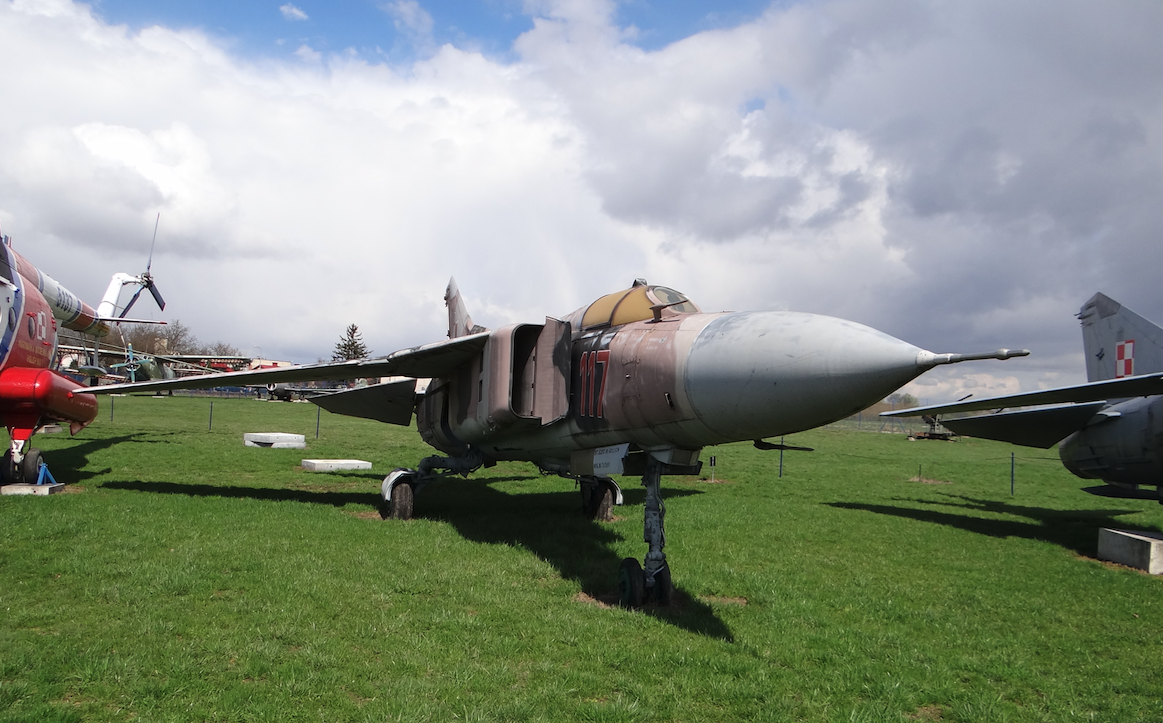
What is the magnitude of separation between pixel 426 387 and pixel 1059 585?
9657mm

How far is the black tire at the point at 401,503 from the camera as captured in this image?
9.57 m

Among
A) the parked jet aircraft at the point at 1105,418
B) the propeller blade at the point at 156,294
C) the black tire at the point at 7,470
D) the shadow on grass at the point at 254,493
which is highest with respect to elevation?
the propeller blade at the point at 156,294

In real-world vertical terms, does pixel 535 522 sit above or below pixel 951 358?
below

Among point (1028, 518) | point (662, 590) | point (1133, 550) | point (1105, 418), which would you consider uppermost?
point (1105, 418)

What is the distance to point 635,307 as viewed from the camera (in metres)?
6.55

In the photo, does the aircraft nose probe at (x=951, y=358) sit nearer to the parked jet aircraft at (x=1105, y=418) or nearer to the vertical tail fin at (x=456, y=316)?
the parked jet aircraft at (x=1105, y=418)

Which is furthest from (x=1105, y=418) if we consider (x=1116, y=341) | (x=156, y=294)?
(x=156, y=294)

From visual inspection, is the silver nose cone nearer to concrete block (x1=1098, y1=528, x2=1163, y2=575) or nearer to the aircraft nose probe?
the aircraft nose probe

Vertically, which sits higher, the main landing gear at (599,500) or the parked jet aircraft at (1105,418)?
the parked jet aircraft at (1105,418)

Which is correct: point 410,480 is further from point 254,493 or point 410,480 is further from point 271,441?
point 271,441

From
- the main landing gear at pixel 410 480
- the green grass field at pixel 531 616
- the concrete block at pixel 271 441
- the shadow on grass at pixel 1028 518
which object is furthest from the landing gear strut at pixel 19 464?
the shadow on grass at pixel 1028 518

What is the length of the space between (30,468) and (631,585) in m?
10.8

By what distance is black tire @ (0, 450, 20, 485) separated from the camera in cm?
1055

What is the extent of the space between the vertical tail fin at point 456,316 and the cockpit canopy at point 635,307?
603 cm
